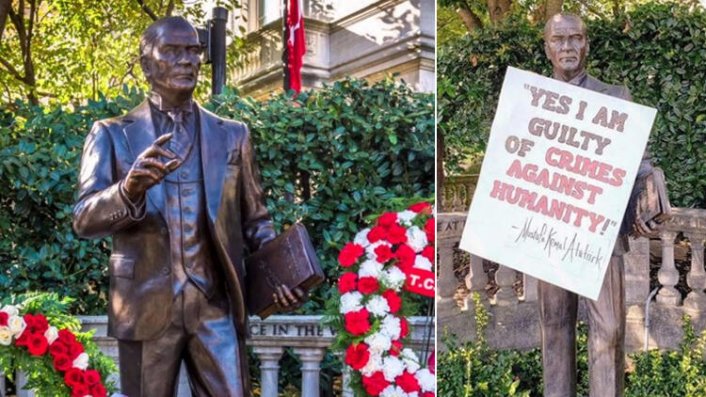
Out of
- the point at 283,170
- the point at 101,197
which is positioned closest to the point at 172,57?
the point at 101,197

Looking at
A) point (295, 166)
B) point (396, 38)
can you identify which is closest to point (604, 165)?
point (295, 166)

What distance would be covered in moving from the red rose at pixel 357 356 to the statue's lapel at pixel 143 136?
1.65 m

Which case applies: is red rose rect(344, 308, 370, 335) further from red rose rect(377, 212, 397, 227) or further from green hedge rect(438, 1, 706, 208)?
green hedge rect(438, 1, 706, 208)

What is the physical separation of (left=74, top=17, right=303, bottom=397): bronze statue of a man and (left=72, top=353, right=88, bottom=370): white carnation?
0.67 meters

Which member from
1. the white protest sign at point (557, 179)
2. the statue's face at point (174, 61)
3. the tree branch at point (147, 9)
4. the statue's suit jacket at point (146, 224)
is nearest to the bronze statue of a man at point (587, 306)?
the white protest sign at point (557, 179)

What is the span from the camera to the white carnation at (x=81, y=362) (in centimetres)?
367

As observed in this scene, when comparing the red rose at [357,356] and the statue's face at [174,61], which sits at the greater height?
the statue's face at [174,61]

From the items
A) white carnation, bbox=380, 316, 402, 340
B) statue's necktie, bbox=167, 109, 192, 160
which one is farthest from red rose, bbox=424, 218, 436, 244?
statue's necktie, bbox=167, 109, 192, 160

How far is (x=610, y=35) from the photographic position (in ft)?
23.1

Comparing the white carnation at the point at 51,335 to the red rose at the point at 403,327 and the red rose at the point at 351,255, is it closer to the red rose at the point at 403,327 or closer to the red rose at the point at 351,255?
the red rose at the point at 351,255

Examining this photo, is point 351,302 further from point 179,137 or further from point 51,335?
point 179,137

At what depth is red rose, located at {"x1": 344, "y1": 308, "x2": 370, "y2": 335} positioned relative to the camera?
168 inches

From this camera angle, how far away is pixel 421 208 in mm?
4680

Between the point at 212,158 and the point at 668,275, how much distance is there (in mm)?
4081
